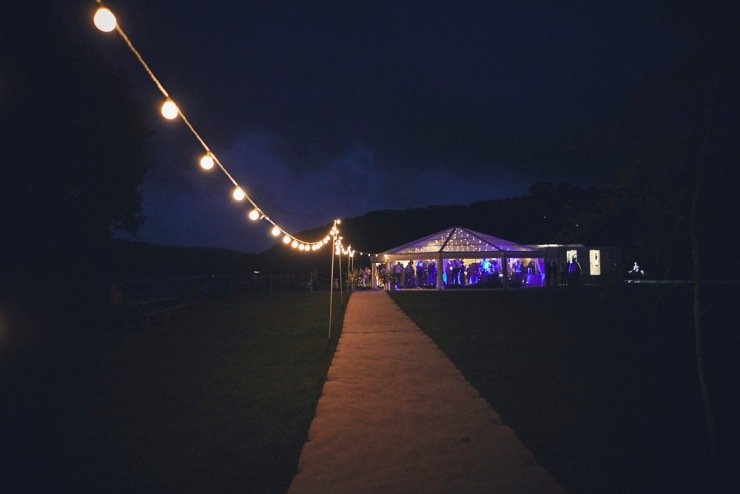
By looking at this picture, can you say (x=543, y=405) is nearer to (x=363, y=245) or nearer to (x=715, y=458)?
(x=715, y=458)

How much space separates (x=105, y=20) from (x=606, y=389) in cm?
655

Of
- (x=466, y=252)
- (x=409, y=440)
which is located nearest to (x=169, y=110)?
(x=409, y=440)

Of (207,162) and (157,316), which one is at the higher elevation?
(207,162)

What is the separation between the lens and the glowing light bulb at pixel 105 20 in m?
4.03

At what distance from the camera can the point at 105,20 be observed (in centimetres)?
405

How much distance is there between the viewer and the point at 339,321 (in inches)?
594

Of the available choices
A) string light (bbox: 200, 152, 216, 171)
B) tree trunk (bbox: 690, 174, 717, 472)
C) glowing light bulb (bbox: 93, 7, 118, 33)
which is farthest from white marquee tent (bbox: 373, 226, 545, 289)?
glowing light bulb (bbox: 93, 7, 118, 33)

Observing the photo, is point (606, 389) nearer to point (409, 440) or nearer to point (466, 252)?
point (409, 440)

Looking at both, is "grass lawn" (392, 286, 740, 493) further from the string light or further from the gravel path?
the string light

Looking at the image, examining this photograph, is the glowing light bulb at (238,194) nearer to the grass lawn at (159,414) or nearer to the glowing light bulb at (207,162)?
the glowing light bulb at (207,162)

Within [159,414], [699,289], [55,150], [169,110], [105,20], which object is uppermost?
[55,150]

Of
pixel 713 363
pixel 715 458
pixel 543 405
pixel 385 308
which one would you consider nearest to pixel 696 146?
pixel 715 458

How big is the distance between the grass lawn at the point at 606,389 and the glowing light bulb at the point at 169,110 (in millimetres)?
4531

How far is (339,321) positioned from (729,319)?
9850 millimetres
